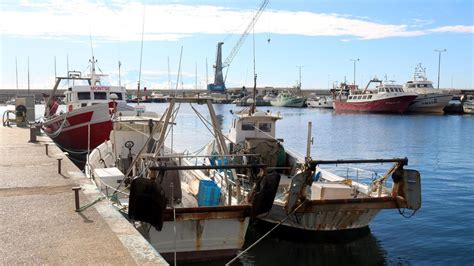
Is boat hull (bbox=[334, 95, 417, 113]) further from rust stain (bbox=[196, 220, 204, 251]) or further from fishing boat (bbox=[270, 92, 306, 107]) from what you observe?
rust stain (bbox=[196, 220, 204, 251])

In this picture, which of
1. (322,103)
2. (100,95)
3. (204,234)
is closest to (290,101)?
(322,103)

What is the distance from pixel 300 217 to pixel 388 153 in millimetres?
24526

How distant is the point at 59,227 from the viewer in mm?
7953

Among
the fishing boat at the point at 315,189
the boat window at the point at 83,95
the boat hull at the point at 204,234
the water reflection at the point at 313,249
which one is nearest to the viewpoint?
the boat hull at the point at 204,234

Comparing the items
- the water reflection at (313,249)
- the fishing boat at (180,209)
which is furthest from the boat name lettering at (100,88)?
the water reflection at (313,249)

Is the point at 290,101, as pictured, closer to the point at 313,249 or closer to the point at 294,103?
the point at 294,103

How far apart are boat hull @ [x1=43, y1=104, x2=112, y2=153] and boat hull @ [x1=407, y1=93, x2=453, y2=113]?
7525 centimetres

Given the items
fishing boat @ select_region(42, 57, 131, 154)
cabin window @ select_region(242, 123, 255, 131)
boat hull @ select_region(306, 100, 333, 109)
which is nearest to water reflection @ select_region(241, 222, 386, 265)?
cabin window @ select_region(242, 123, 255, 131)

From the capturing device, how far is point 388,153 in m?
35.9

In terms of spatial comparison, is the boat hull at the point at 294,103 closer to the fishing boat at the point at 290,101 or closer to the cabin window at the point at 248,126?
the fishing boat at the point at 290,101

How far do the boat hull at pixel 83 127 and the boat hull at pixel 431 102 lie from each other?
75.2 m

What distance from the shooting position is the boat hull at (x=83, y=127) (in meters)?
26.3

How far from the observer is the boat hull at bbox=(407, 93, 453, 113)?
8969cm

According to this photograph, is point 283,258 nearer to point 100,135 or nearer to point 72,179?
point 72,179
